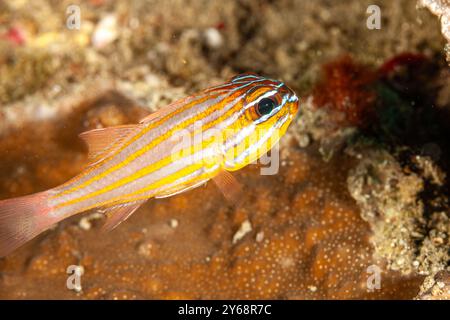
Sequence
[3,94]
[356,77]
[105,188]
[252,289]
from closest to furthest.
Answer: [105,188] < [252,289] < [356,77] < [3,94]

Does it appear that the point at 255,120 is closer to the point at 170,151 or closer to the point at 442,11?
the point at 170,151

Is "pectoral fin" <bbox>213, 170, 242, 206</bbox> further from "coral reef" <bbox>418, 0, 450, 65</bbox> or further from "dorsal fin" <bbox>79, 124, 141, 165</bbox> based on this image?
"coral reef" <bbox>418, 0, 450, 65</bbox>

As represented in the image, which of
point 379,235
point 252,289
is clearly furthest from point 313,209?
point 252,289

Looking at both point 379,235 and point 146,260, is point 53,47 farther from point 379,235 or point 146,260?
point 379,235

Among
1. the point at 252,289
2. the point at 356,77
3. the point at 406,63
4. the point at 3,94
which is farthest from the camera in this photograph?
the point at 406,63

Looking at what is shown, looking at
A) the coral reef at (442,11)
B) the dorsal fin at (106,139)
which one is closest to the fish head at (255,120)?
the dorsal fin at (106,139)

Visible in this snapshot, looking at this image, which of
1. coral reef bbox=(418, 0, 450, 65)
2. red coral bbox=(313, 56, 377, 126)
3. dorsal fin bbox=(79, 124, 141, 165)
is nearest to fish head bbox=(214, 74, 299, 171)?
dorsal fin bbox=(79, 124, 141, 165)
